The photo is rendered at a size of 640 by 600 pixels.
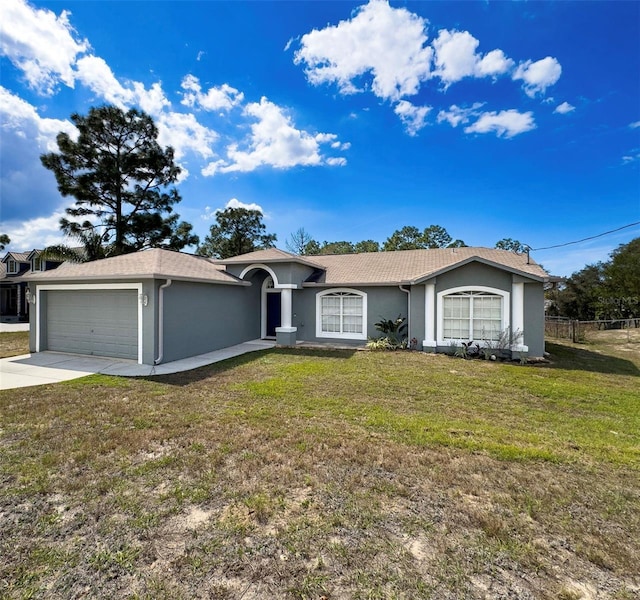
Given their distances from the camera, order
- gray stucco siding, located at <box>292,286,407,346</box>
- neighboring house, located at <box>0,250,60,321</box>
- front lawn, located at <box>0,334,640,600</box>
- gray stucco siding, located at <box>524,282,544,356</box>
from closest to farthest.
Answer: front lawn, located at <box>0,334,640,600</box> < gray stucco siding, located at <box>524,282,544,356</box> < gray stucco siding, located at <box>292,286,407,346</box> < neighboring house, located at <box>0,250,60,321</box>

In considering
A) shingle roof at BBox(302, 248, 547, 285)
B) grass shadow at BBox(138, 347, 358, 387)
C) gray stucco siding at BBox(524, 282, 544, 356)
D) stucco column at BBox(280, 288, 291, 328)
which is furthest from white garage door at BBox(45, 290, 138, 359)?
gray stucco siding at BBox(524, 282, 544, 356)

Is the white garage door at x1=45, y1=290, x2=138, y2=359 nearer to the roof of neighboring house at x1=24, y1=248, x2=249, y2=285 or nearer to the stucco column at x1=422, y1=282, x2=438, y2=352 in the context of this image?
the roof of neighboring house at x1=24, y1=248, x2=249, y2=285

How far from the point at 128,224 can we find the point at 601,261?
4890 cm

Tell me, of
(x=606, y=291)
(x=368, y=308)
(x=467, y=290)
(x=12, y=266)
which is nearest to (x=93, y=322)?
(x=368, y=308)

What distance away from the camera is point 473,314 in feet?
39.8

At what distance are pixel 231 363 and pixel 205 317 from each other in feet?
8.70

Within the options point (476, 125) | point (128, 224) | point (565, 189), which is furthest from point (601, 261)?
point (128, 224)

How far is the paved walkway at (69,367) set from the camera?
27.3ft

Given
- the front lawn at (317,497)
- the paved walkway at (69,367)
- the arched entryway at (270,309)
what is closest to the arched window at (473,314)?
the front lawn at (317,497)

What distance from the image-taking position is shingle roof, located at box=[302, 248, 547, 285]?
13.4m

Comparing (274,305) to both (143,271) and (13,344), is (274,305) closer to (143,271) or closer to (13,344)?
(143,271)

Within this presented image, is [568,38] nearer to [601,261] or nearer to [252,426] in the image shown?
[252,426]

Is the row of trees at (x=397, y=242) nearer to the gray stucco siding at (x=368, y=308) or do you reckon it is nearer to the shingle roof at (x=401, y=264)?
the shingle roof at (x=401, y=264)

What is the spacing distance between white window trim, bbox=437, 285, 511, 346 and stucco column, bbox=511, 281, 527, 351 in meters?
0.17
